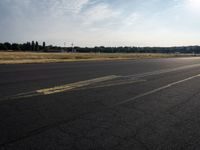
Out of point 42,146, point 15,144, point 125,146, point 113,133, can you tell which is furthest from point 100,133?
point 15,144

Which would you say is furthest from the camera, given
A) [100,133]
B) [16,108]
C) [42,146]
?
[16,108]

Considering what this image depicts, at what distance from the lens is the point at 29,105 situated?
18.1ft

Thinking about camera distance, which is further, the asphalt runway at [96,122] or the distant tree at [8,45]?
the distant tree at [8,45]

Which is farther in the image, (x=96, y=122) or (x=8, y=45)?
(x=8, y=45)

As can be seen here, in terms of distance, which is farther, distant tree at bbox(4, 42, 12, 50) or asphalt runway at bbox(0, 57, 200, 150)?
distant tree at bbox(4, 42, 12, 50)

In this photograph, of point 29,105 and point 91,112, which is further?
point 29,105

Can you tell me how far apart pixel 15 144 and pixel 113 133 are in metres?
1.59

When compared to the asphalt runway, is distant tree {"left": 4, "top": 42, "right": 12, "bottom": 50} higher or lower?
higher

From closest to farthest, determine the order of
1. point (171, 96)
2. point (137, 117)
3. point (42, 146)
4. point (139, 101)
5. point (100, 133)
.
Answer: point (42, 146) < point (100, 133) < point (137, 117) < point (139, 101) < point (171, 96)

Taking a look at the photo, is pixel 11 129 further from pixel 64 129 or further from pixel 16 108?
pixel 16 108

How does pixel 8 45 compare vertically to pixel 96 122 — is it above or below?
above

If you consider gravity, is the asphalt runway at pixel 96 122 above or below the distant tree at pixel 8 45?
below

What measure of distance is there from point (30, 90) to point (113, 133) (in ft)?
14.8

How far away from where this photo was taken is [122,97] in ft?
22.7
